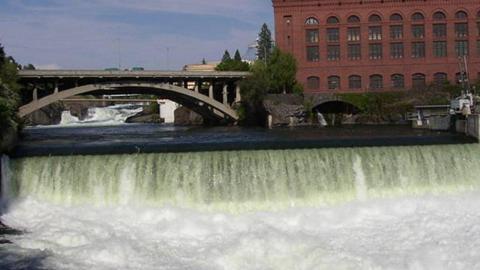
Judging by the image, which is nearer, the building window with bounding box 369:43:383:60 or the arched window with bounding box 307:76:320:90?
the building window with bounding box 369:43:383:60

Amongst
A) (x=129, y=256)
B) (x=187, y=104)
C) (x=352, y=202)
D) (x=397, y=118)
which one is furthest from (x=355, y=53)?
(x=129, y=256)

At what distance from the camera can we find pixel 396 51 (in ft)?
219

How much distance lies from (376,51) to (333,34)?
5080 millimetres

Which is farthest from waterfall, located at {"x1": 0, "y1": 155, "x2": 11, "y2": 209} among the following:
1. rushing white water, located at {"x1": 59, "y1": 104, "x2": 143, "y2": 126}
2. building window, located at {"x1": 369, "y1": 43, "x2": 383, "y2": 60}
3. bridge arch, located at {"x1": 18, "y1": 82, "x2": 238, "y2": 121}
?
rushing white water, located at {"x1": 59, "y1": 104, "x2": 143, "y2": 126}

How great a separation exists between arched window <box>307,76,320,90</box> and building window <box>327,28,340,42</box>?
444 cm

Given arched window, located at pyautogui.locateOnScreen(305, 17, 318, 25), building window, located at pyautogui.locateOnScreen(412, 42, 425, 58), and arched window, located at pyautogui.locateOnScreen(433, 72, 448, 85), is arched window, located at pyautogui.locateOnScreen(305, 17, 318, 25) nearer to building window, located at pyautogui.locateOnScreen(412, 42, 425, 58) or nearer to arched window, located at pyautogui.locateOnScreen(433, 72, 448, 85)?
building window, located at pyautogui.locateOnScreen(412, 42, 425, 58)

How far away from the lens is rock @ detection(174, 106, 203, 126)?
257 feet

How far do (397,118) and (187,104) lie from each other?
23.9 m

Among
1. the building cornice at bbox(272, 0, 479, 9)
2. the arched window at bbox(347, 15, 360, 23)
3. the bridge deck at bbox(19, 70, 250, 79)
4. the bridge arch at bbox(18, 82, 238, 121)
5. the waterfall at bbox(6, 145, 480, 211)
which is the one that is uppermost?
the building cornice at bbox(272, 0, 479, 9)

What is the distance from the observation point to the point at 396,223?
61.0 feet

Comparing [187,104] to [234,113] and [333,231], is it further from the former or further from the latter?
[333,231]

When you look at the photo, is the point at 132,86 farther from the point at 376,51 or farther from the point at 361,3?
the point at 376,51

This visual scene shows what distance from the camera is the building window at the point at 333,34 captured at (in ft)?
217

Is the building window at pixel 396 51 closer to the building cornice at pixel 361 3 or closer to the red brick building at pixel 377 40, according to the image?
the red brick building at pixel 377 40
